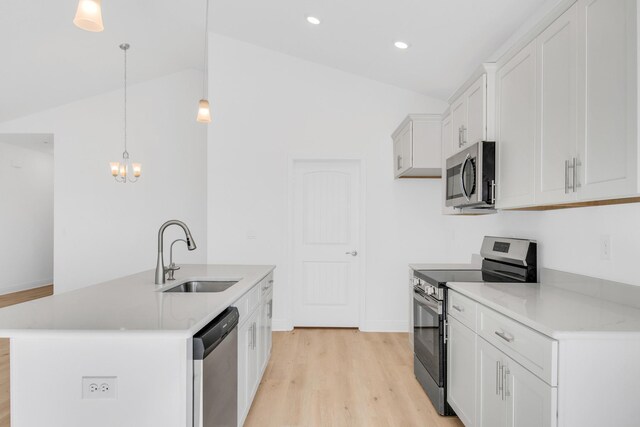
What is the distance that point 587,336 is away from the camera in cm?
133

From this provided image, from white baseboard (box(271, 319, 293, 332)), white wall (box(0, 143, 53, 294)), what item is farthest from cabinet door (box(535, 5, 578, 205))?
white wall (box(0, 143, 53, 294))

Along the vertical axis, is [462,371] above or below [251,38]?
below

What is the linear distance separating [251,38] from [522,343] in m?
4.07

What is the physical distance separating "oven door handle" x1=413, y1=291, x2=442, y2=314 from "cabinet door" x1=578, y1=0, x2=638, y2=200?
1141 mm

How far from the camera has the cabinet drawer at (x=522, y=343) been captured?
136 centimetres

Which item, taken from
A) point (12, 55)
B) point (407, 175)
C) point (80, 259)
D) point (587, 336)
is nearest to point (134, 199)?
point (80, 259)

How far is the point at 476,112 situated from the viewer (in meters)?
2.47

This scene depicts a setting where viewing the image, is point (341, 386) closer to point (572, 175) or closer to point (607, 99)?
point (572, 175)

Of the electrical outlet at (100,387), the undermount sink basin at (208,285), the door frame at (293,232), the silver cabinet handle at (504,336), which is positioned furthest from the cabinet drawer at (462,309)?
the door frame at (293,232)

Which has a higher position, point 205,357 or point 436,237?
point 436,237

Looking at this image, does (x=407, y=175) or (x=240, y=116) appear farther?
(x=240, y=116)

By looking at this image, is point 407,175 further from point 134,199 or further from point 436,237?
point 134,199

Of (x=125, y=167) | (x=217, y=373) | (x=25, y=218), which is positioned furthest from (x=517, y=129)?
(x=25, y=218)

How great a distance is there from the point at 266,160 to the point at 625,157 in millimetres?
3544
